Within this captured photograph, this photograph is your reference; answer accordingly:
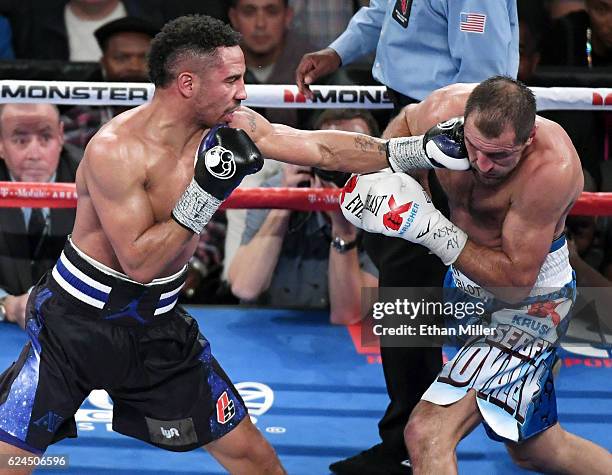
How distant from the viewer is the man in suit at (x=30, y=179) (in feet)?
13.1

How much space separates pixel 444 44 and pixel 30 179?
1793mm

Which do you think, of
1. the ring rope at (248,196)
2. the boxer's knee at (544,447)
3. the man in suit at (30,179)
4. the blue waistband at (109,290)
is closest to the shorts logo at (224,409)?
the blue waistband at (109,290)

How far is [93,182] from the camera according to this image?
2.32m

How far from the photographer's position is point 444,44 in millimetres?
2996

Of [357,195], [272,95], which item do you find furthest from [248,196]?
[357,195]

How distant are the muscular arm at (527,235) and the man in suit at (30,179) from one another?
202cm

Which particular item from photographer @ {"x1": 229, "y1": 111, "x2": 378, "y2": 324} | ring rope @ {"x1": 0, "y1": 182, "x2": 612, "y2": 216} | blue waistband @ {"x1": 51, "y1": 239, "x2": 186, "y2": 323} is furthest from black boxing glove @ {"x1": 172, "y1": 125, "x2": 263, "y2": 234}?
photographer @ {"x1": 229, "y1": 111, "x2": 378, "y2": 324}

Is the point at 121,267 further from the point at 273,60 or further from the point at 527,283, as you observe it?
the point at 273,60

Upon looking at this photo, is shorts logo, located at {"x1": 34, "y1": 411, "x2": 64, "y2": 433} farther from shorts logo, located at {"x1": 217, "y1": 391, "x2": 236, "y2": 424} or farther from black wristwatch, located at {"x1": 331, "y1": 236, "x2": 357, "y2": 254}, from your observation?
black wristwatch, located at {"x1": 331, "y1": 236, "x2": 357, "y2": 254}

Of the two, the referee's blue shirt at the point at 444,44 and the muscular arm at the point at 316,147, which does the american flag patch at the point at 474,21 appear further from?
the muscular arm at the point at 316,147

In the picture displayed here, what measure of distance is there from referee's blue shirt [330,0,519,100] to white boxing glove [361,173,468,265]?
1.92ft

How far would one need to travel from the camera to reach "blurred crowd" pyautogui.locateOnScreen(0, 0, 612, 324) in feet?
12.9

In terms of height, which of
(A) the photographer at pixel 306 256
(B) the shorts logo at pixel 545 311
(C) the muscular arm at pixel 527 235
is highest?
(C) the muscular arm at pixel 527 235

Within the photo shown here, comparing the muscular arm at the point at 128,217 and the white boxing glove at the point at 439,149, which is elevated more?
the white boxing glove at the point at 439,149
